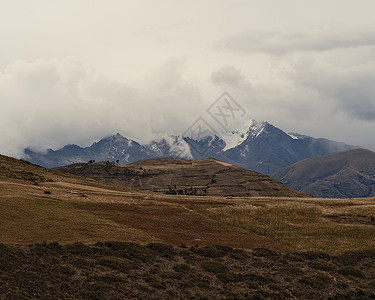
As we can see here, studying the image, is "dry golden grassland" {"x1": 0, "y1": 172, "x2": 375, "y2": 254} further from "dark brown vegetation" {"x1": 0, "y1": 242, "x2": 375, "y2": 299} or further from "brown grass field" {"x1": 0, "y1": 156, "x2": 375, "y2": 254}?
"dark brown vegetation" {"x1": 0, "y1": 242, "x2": 375, "y2": 299}

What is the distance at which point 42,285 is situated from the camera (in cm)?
3325

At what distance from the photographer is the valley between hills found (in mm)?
36500

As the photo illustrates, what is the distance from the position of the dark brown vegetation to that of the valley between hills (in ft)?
0.35

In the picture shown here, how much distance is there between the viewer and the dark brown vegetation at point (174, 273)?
113 ft

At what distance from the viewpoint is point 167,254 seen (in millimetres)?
46969

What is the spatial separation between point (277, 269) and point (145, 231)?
19477 millimetres

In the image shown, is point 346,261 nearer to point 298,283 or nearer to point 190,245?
point 298,283

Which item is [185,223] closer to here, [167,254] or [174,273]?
[167,254]

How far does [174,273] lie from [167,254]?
5203 millimetres

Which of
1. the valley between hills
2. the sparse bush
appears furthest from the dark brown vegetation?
the valley between hills

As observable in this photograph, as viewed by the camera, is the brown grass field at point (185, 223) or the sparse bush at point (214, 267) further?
the brown grass field at point (185, 223)

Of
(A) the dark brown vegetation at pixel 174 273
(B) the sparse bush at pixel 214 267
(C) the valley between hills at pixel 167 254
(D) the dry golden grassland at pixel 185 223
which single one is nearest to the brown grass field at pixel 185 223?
(D) the dry golden grassland at pixel 185 223

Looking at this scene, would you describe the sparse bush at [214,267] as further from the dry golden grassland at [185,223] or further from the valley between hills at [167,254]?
the dry golden grassland at [185,223]

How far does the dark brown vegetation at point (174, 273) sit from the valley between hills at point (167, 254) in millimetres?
107
